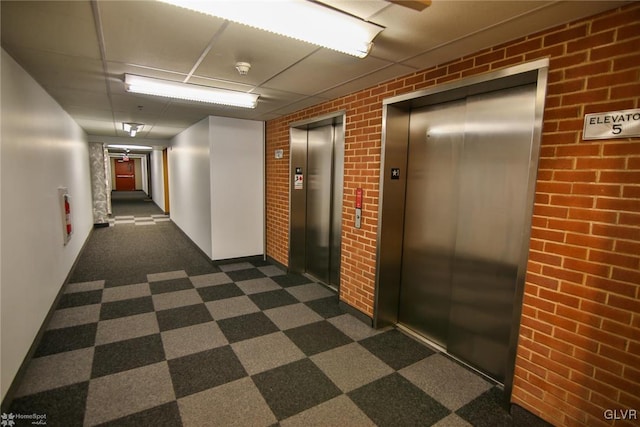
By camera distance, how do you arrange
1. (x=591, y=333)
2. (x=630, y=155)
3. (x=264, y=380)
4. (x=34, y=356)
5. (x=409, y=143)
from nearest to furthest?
(x=630, y=155)
(x=591, y=333)
(x=264, y=380)
(x=34, y=356)
(x=409, y=143)

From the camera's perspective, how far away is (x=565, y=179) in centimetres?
179

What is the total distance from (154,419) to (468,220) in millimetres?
2744

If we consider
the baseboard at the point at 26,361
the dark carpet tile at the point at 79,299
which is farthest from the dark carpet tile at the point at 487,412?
the dark carpet tile at the point at 79,299

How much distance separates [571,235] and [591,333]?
0.56 m

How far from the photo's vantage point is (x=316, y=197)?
456 centimetres

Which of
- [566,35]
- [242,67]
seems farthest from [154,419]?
[566,35]

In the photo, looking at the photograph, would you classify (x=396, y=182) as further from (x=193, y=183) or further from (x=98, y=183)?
(x=98, y=183)

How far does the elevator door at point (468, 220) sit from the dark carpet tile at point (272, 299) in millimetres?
1495

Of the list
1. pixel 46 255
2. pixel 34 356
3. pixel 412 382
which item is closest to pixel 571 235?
pixel 412 382

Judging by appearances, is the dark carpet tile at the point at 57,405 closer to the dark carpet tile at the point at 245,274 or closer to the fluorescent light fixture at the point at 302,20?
the dark carpet tile at the point at 245,274

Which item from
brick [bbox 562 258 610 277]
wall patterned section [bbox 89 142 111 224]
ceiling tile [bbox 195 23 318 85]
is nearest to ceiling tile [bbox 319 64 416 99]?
ceiling tile [bbox 195 23 318 85]

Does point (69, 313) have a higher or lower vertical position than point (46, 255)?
lower

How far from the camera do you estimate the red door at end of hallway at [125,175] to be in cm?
1905

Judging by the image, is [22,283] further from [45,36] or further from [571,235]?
[571,235]
